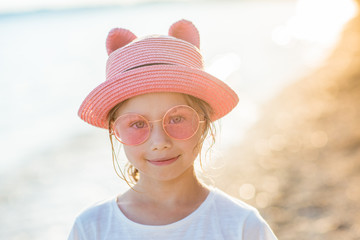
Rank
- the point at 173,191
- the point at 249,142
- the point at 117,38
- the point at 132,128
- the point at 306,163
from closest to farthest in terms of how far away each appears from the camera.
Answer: the point at 132,128 < the point at 173,191 < the point at 117,38 < the point at 306,163 < the point at 249,142

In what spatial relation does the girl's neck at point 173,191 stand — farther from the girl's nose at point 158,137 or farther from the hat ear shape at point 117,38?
the hat ear shape at point 117,38

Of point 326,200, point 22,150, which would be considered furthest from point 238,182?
point 22,150

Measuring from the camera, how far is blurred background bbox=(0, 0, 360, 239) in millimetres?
5633

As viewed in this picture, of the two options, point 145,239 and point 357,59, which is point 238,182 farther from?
point 357,59

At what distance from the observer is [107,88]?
2.29 metres

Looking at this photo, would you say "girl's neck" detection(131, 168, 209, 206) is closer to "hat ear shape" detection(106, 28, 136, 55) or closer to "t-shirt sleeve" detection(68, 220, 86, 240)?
"t-shirt sleeve" detection(68, 220, 86, 240)

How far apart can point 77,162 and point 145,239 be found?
6810 millimetres

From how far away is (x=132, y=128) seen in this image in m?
2.30

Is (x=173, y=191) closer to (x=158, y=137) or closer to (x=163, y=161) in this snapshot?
(x=163, y=161)

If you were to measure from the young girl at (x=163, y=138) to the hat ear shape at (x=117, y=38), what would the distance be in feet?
0.56

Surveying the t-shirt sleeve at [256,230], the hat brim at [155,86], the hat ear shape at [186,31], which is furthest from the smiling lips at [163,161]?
the hat ear shape at [186,31]

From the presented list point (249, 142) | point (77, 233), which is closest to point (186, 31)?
point (77, 233)

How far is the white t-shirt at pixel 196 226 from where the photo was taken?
227cm

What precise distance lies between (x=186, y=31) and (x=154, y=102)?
581 millimetres
